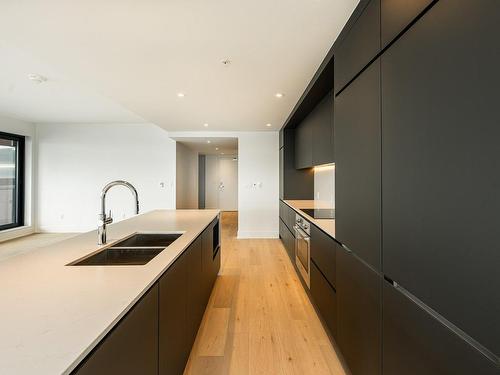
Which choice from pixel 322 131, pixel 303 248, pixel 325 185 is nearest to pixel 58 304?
pixel 303 248

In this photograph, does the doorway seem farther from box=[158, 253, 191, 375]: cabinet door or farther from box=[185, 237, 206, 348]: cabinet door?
box=[158, 253, 191, 375]: cabinet door

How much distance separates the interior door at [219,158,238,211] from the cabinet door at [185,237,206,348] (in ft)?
27.2

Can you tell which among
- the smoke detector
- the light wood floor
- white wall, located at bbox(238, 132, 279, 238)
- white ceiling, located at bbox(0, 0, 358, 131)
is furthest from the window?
the light wood floor

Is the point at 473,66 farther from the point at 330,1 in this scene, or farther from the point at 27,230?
the point at 27,230

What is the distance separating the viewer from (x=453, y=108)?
0.79m

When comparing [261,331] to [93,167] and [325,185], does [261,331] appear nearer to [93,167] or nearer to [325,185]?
[325,185]

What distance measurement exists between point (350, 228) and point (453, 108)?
3.17 feet

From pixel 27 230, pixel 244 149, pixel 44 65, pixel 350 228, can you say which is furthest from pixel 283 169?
pixel 27 230

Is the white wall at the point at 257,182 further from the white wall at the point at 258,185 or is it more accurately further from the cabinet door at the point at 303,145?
the cabinet door at the point at 303,145

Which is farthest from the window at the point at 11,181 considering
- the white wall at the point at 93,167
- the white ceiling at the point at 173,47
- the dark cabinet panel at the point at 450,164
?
the dark cabinet panel at the point at 450,164

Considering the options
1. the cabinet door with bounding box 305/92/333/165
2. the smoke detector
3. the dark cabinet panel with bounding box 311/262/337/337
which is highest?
the smoke detector

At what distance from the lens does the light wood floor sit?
178cm

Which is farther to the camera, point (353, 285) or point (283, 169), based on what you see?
point (283, 169)

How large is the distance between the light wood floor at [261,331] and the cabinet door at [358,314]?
0.29m
